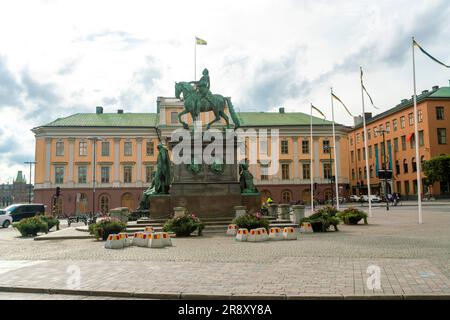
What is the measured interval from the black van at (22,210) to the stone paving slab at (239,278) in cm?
3153

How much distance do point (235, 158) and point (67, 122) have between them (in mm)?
53834

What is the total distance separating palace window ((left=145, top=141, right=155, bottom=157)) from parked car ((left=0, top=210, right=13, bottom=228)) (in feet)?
110

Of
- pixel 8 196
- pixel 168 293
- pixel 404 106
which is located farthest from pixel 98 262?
pixel 8 196

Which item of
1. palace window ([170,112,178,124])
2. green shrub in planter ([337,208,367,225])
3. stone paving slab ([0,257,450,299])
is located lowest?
stone paving slab ([0,257,450,299])

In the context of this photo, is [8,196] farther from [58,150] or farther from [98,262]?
[98,262]

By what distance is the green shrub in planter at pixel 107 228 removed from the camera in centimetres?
1730

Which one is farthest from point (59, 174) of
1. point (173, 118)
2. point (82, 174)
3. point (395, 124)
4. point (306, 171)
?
point (395, 124)

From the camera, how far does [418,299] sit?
22.9ft

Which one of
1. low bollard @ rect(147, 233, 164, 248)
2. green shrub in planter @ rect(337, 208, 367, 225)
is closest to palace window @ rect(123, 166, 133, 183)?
green shrub in planter @ rect(337, 208, 367, 225)

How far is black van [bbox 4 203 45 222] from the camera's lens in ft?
129

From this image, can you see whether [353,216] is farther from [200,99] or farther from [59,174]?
[59,174]

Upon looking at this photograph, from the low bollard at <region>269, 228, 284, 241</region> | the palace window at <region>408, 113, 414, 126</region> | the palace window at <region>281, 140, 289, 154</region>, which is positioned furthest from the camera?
the palace window at <region>281, 140, 289, 154</region>

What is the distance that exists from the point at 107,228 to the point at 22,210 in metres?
26.6

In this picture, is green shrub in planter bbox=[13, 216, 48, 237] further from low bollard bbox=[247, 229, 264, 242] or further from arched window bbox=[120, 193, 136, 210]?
arched window bbox=[120, 193, 136, 210]
